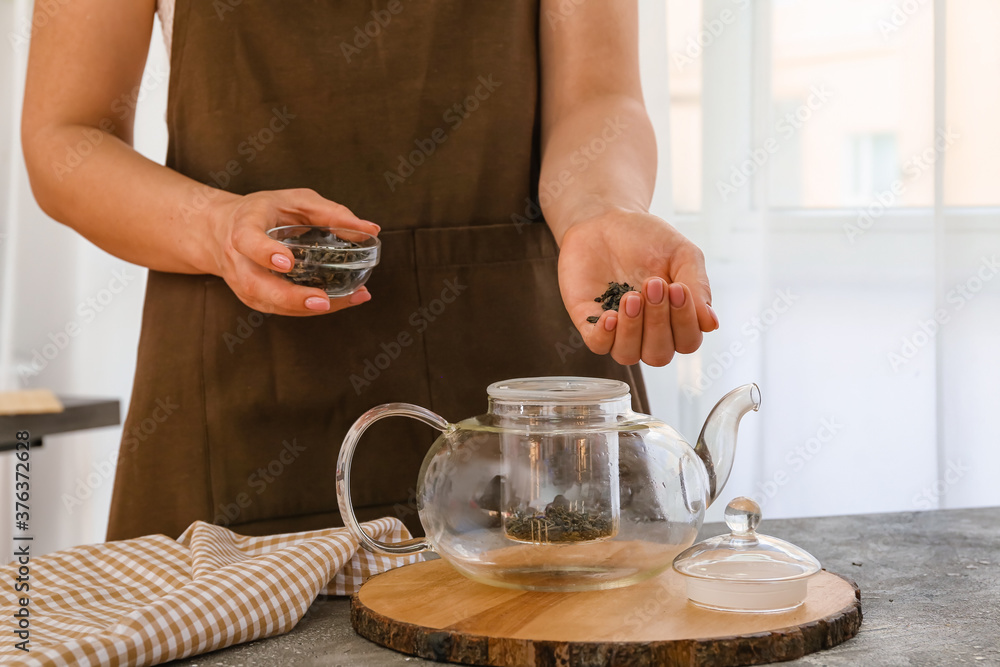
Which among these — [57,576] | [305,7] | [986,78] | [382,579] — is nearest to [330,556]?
[382,579]

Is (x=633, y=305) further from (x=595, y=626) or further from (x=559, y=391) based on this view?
(x=595, y=626)

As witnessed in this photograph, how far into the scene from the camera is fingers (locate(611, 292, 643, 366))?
59 cm

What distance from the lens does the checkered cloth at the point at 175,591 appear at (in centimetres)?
48

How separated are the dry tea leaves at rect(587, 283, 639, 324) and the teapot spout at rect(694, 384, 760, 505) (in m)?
0.11

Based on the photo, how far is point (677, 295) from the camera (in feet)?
1.93

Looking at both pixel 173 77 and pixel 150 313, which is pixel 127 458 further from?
pixel 173 77

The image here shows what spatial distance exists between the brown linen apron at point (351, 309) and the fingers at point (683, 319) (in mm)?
311

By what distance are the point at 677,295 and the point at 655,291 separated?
1 cm

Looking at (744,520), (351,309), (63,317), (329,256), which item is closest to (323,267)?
(329,256)

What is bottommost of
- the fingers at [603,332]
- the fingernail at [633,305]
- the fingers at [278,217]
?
the fingers at [603,332]

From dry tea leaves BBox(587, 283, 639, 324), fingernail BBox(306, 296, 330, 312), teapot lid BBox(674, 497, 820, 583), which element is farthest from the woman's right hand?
teapot lid BBox(674, 497, 820, 583)

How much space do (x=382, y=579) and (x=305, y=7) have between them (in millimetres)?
577

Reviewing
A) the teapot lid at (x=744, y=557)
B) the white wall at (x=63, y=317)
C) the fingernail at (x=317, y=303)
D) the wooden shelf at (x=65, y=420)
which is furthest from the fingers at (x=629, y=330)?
the white wall at (x=63, y=317)

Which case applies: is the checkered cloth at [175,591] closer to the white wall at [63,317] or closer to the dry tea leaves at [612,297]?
the dry tea leaves at [612,297]
